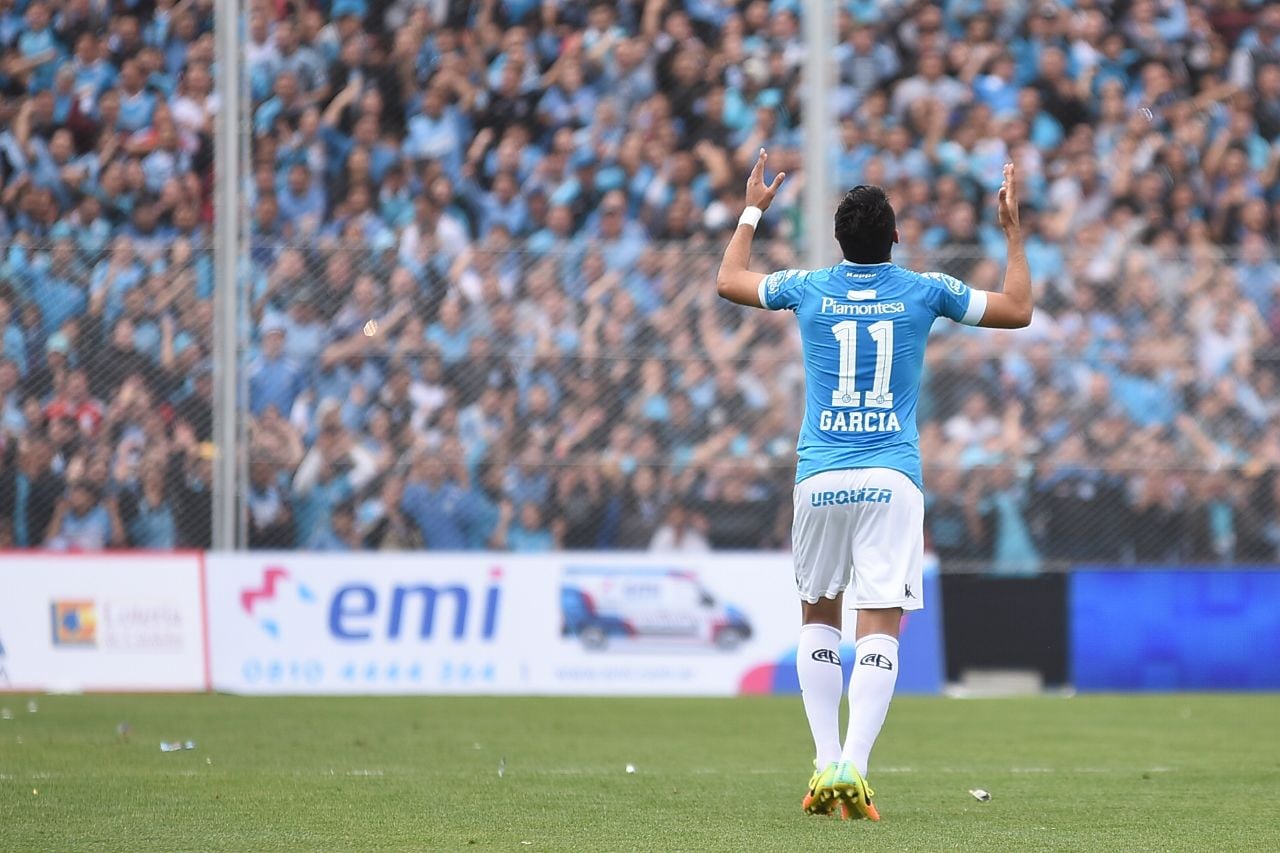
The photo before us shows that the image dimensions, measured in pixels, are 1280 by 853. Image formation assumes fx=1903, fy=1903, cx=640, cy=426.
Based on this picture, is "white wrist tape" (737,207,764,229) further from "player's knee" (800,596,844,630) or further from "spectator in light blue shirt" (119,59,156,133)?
"spectator in light blue shirt" (119,59,156,133)

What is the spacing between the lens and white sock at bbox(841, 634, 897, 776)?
6.23 m

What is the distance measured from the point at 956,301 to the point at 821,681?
53.8 inches

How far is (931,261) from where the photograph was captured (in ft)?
45.4

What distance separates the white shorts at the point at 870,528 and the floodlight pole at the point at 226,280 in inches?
303

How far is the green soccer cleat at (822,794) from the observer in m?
6.04

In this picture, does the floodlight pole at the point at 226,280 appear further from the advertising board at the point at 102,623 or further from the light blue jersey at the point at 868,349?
the light blue jersey at the point at 868,349

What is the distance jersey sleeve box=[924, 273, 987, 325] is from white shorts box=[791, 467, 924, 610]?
579 millimetres

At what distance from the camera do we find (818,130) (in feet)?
45.6

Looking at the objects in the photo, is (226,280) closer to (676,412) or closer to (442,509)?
(442,509)

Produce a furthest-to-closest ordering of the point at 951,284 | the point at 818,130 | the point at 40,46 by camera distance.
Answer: the point at 40,46 < the point at 818,130 < the point at 951,284

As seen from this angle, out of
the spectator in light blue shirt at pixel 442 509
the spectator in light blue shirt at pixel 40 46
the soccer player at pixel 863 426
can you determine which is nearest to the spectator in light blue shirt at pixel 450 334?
the spectator in light blue shirt at pixel 442 509

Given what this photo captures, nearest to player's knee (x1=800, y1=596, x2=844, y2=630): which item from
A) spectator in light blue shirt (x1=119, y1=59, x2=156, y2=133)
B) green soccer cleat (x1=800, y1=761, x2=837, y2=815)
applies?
green soccer cleat (x1=800, y1=761, x2=837, y2=815)

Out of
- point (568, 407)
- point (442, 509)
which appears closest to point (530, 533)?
point (442, 509)

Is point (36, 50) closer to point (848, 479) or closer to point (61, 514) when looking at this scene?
point (61, 514)
